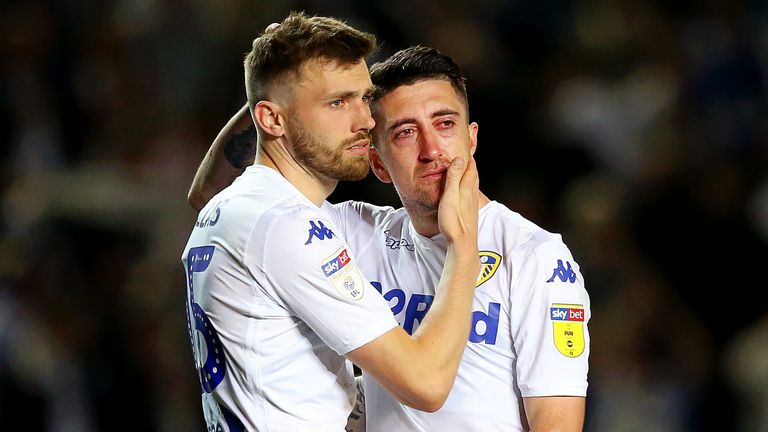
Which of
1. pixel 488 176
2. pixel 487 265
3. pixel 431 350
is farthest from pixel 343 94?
pixel 488 176

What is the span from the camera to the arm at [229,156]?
3961 mm

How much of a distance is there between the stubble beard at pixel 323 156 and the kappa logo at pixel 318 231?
0.27m

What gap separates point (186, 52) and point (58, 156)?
1.13 meters

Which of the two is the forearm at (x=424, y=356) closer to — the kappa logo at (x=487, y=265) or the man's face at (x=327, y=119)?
the kappa logo at (x=487, y=265)

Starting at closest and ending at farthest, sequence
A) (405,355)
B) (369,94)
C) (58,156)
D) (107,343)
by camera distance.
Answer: (405,355) → (369,94) → (107,343) → (58,156)

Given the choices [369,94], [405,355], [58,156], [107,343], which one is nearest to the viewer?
[405,355]

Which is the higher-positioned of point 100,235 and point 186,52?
point 186,52

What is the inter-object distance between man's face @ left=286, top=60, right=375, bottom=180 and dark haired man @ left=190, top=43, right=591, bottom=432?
351 mm

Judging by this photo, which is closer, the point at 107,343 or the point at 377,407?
the point at 377,407

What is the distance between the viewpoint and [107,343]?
604 cm

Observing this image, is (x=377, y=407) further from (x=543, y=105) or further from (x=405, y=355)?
(x=543, y=105)

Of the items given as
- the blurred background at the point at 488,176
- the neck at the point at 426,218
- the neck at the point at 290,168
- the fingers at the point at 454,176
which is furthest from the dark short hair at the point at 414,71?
the blurred background at the point at 488,176

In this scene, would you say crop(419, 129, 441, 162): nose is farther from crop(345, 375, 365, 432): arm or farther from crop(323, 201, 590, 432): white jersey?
crop(345, 375, 365, 432): arm

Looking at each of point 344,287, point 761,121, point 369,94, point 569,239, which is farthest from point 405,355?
point 761,121
